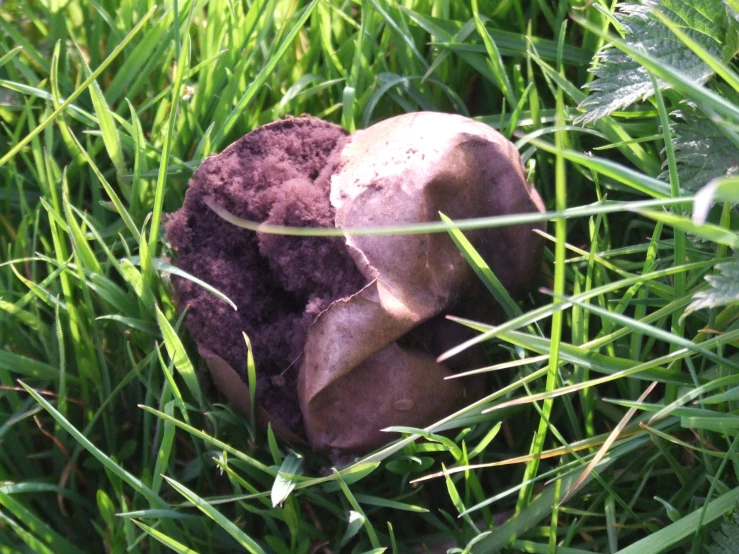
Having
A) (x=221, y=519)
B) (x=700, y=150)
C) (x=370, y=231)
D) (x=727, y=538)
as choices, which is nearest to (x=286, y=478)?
(x=221, y=519)

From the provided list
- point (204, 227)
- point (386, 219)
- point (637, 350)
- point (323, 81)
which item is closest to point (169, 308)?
point (204, 227)

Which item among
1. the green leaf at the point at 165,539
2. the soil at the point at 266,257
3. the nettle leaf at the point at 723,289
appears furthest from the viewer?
the soil at the point at 266,257

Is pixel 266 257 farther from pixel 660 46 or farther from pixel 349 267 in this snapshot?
pixel 660 46

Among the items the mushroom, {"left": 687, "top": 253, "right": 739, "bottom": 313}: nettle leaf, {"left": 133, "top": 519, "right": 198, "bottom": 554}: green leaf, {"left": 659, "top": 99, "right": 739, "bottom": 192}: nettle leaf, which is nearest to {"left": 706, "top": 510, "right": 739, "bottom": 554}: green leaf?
{"left": 687, "top": 253, "right": 739, "bottom": 313}: nettle leaf

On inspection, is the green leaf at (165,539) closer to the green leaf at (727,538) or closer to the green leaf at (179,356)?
the green leaf at (179,356)

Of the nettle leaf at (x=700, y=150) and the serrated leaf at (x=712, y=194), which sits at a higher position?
the serrated leaf at (x=712, y=194)

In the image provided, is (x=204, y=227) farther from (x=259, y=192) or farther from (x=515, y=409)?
(x=515, y=409)

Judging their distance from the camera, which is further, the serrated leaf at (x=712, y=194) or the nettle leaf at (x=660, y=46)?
the nettle leaf at (x=660, y=46)

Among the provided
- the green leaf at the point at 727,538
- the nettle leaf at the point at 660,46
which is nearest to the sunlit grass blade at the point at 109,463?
the green leaf at the point at 727,538

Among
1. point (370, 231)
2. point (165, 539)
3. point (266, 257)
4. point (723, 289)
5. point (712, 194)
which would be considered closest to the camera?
point (712, 194)
